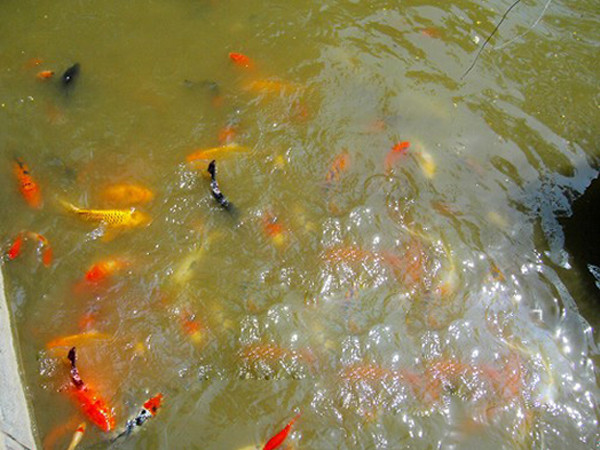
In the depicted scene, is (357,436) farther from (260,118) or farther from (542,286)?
(260,118)

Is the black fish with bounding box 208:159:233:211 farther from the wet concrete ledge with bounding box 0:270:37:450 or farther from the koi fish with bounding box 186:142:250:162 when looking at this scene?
the wet concrete ledge with bounding box 0:270:37:450

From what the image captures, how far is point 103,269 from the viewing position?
14.8 feet

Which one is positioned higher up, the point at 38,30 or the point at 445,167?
the point at 445,167

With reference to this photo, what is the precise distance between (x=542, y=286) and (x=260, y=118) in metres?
2.87

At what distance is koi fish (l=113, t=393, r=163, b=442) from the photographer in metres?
3.74

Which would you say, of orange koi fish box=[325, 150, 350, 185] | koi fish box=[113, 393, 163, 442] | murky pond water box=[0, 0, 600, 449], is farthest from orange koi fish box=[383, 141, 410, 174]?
koi fish box=[113, 393, 163, 442]

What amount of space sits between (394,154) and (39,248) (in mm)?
3127

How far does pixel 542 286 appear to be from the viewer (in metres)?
4.55

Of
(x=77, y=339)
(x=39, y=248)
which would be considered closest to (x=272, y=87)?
(x=39, y=248)

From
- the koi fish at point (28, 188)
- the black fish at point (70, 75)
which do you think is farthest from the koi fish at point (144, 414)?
the black fish at point (70, 75)

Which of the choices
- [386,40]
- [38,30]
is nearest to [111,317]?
[38,30]

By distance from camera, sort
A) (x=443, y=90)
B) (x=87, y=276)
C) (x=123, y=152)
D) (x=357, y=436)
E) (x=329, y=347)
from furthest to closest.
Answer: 1. (x=443, y=90)
2. (x=123, y=152)
3. (x=87, y=276)
4. (x=329, y=347)
5. (x=357, y=436)

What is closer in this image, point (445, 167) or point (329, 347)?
point (329, 347)

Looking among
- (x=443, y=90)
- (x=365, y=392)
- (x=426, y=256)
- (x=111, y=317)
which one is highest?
(x=443, y=90)
